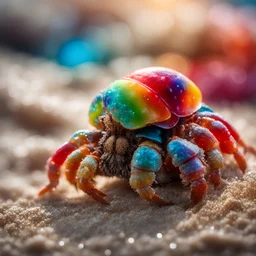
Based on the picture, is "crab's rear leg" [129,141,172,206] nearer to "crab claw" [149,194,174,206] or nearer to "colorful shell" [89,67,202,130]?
"crab claw" [149,194,174,206]

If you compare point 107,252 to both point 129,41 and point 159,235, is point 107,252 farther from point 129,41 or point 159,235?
point 129,41

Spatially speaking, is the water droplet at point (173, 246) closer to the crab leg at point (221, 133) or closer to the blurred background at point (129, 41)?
the crab leg at point (221, 133)

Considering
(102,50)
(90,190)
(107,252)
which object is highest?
(102,50)

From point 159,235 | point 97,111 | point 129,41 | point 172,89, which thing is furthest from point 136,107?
point 129,41

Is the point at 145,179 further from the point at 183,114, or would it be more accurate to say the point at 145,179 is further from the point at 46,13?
the point at 46,13

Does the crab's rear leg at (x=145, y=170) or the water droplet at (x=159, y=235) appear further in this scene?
the crab's rear leg at (x=145, y=170)

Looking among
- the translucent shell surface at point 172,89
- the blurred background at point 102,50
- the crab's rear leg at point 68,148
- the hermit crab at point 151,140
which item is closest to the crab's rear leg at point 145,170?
the hermit crab at point 151,140

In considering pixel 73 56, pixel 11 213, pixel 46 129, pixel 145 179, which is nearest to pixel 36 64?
pixel 73 56
